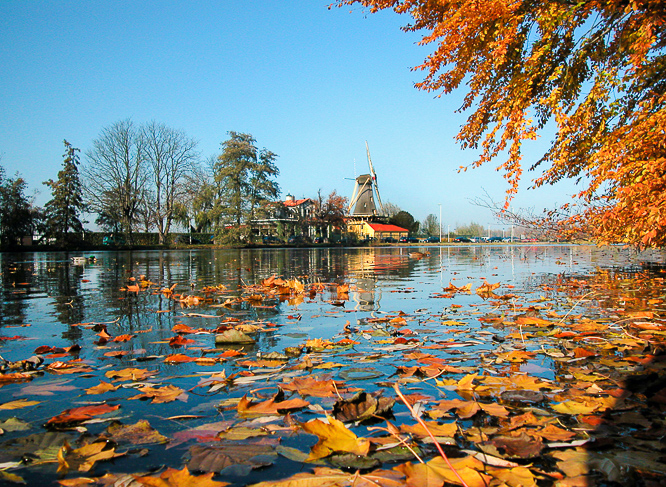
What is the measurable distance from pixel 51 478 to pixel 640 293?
7703 mm

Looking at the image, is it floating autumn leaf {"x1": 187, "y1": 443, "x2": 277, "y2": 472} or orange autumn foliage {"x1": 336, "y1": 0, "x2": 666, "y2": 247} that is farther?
orange autumn foliage {"x1": 336, "y1": 0, "x2": 666, "y2": 247}

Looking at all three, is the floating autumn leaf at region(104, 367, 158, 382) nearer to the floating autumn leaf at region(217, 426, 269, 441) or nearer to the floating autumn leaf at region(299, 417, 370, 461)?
the floating autumn leaf at region(217, 426, 269, 441)

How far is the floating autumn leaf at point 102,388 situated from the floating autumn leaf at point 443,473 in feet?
5.93

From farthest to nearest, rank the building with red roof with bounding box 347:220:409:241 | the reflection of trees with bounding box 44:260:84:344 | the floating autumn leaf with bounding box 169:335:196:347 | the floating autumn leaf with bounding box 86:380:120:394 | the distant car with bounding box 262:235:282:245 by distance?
the building with red roof with bounding box 347:220:409:241 → the distant car with bounding box 262:235:282:245 → the reflection of trees with bounding box 44:260:84:344 → the floating autumn leaf with bounding box 169:335:196:347 → the floating autumn leaf with bounding box 86:380:120:394

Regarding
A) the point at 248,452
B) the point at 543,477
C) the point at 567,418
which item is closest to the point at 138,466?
the point at 248,452

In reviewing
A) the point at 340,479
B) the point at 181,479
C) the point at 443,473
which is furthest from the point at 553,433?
the point at 181,479

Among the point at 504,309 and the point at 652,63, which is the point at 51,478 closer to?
the point at 504,309

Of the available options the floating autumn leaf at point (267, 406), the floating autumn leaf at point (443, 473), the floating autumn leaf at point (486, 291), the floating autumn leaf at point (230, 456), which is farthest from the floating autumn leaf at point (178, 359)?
the floating autumn leaf at point (486, 291)

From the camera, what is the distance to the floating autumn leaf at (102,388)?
93.7 inches

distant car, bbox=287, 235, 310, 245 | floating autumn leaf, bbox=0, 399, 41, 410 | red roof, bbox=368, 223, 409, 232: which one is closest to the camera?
floating autumn leaf, bbox=0, 399, 41, 410

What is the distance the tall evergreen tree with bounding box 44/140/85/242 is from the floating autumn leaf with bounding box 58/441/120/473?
1919 inches

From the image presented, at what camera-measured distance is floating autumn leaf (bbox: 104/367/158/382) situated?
2.59 m

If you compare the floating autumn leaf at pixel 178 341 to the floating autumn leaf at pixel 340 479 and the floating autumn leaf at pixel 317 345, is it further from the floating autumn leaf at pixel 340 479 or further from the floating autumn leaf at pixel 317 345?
the floating autumn leaf at pixel 340 479

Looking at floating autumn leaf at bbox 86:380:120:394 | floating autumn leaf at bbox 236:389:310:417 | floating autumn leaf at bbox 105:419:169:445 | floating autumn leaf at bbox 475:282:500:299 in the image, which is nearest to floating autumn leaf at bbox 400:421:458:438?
floating autumn leaf at bbox 236:389:310:417
